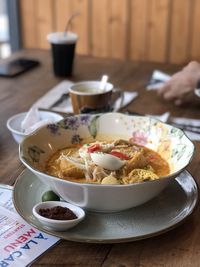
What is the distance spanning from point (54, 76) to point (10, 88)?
0.20 metres

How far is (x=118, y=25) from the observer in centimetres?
294

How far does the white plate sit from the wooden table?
0.07 feet

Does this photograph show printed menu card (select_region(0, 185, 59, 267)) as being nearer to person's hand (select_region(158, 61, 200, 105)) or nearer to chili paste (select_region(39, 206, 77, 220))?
chili paste (select_region(39, 206, 77, 220))

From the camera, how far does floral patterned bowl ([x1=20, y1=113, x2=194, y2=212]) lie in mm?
760

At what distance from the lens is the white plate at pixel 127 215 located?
758 mm

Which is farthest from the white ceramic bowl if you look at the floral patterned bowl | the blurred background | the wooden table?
the blurred background

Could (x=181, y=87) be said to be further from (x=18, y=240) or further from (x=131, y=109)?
(x=18, y=240)

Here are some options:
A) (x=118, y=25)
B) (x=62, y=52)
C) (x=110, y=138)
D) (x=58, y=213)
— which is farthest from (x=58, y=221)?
(x=118, y=25)

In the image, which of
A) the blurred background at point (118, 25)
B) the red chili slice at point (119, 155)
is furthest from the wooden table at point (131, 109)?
the blurred background at point (118, 25)

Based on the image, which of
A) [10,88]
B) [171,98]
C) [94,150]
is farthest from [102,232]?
[10,88]

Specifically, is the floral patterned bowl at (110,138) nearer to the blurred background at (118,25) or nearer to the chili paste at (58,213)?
the chili paste at (58,213)

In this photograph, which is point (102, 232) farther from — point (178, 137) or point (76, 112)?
point (76, 112)

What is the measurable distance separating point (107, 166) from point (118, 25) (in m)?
2.23

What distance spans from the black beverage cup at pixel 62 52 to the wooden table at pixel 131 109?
44 mm
